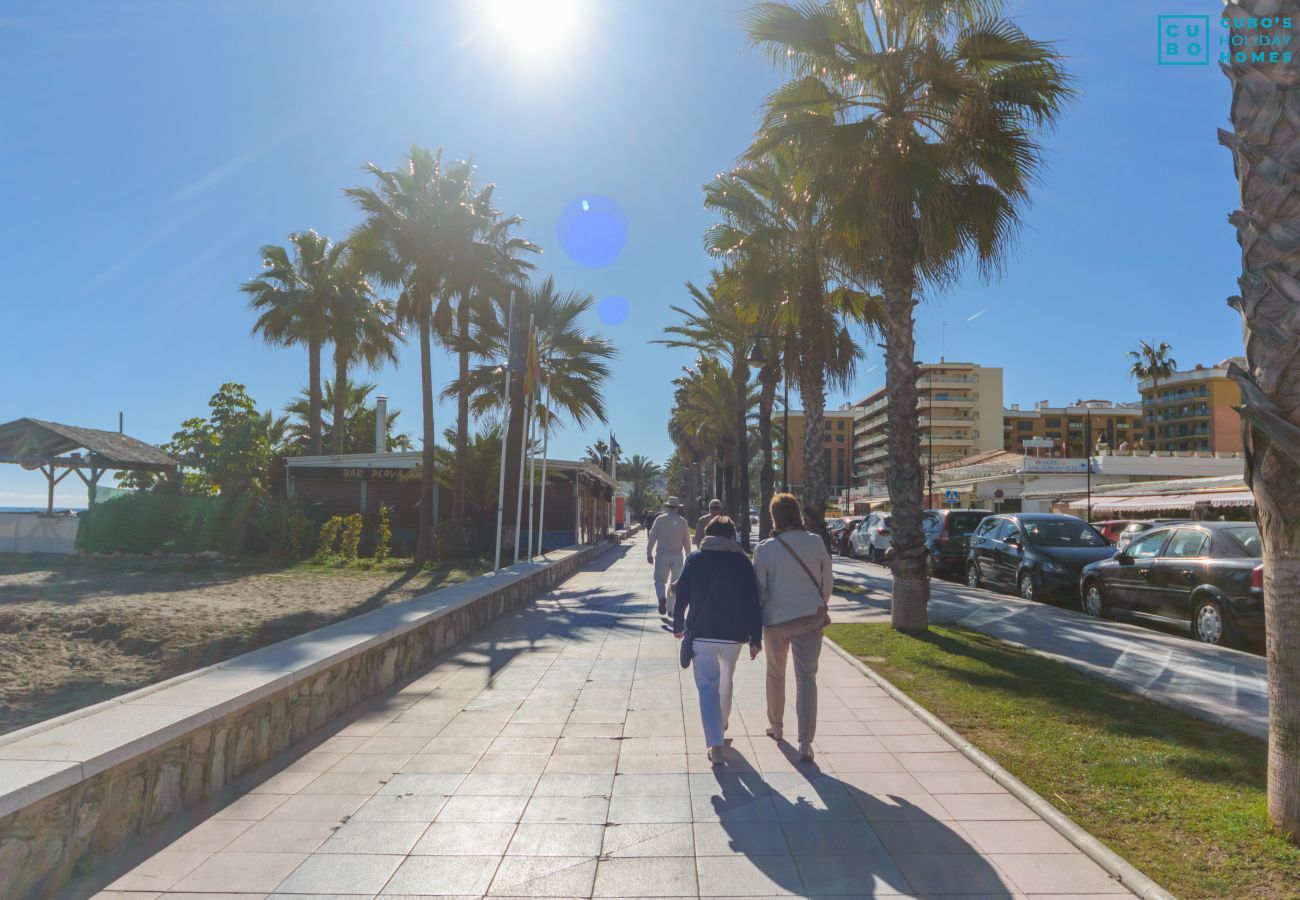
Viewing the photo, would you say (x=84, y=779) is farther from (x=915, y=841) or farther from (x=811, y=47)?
(x=811, y=47)

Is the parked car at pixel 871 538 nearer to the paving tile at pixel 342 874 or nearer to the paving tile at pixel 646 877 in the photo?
the paving tile at pixel 646 877

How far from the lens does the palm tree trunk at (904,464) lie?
1068 centimetres

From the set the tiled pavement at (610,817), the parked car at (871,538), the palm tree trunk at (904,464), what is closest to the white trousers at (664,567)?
the palm tree trunk at (904,464)

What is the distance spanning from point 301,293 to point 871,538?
20921mm

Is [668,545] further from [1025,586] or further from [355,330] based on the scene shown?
[355,330]

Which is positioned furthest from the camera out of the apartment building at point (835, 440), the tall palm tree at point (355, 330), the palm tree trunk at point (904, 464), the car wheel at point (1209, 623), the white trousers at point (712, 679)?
the apartment building at point (835, 440)

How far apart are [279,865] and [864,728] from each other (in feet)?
13.2

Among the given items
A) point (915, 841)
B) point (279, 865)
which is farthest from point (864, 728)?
point (279, 865)

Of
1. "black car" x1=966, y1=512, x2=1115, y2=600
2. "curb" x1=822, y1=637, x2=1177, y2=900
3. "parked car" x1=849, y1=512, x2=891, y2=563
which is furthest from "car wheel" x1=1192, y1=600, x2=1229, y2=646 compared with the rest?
"parked car" x1=849, y1=512, x2=891, y2=563

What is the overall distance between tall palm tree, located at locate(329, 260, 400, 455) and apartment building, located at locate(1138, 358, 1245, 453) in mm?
78385

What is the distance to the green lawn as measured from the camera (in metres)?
3.79

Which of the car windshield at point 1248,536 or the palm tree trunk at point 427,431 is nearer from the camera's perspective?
the car windshield at point 1248,536

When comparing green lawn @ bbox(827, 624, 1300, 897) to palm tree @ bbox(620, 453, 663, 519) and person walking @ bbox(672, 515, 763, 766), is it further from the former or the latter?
palm tree @ bbox(620, 453, 663, 519)

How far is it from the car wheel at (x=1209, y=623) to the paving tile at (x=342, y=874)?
966 cm
